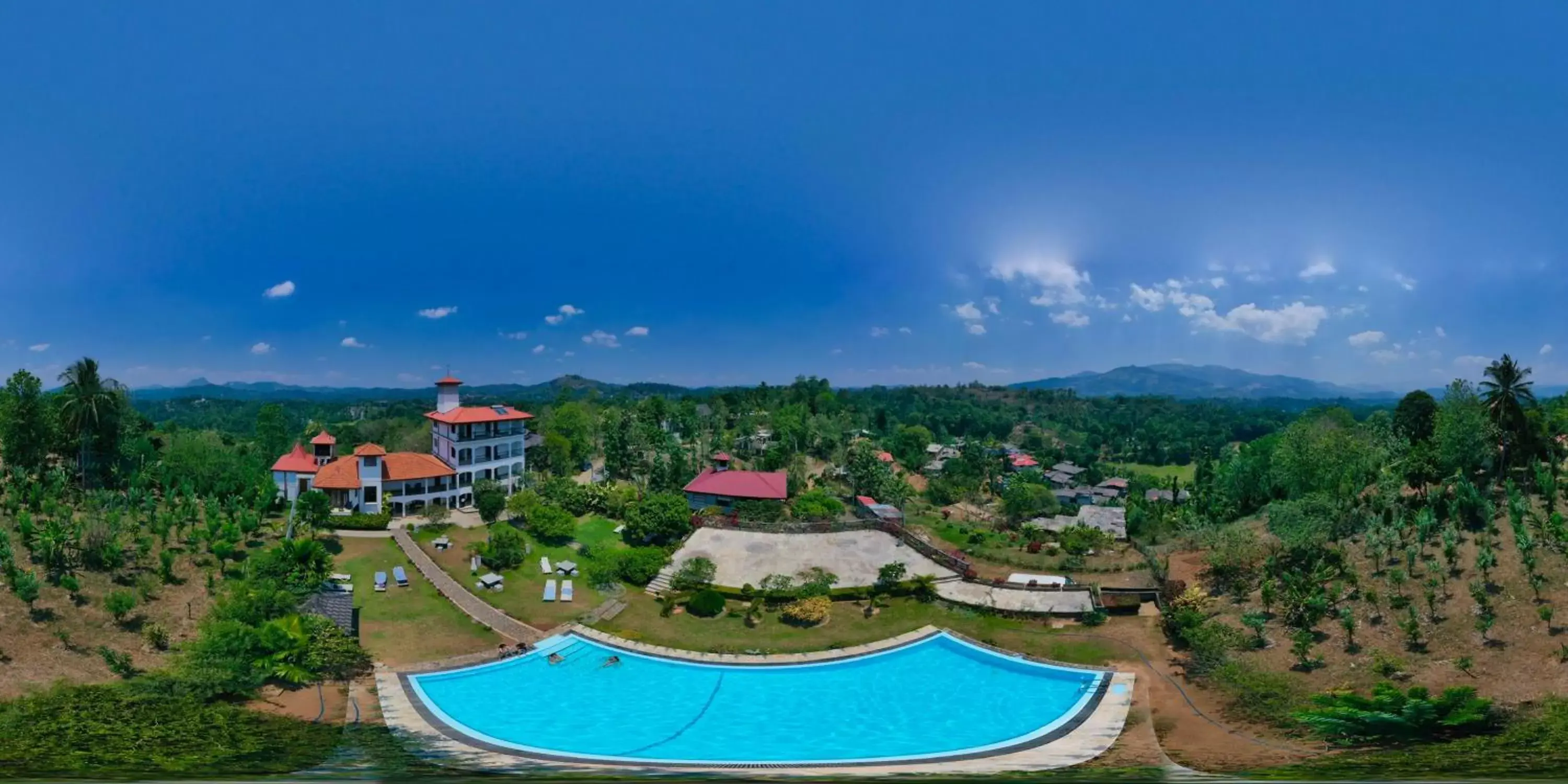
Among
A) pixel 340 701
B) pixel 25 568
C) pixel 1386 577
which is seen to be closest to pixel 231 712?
pixel 340 701

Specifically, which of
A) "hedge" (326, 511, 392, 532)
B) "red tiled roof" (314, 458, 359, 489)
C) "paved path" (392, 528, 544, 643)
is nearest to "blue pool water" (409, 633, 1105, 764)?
"paved path" (392, 528, 544, 643)

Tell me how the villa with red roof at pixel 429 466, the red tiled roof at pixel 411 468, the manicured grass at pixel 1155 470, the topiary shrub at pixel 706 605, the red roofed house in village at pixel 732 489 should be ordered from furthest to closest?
the manicured grass at pixel 1155 470, the red roofed house in village at pixel 732 489, the red tiled roof at pixel 411 468, the villa with red roof at pixel 429 466, the topiary shrub at pixel 706 605

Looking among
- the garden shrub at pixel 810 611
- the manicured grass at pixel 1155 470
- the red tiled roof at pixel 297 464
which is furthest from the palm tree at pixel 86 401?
the manicured grass at pixel 1155 470

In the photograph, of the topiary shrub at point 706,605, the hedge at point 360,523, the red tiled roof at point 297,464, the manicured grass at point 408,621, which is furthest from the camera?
the red tiled roof at point 297,464

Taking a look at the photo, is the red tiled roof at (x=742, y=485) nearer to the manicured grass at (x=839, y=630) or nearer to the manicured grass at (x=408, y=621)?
the manicured grass at (x=839, y=630)

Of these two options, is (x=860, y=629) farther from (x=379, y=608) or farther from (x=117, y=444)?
(x=117, y=444)

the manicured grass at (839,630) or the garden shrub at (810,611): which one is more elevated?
the garden shrub at (810,611)

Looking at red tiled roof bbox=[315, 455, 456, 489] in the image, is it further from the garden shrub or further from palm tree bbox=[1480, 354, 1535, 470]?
palm tree bbox=[1480, 354, 1535, 470]
